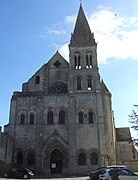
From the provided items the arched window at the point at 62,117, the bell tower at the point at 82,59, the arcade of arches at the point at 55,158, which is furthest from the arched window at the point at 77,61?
the arcade of arches at the point at 55,158

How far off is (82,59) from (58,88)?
6087 millimetres

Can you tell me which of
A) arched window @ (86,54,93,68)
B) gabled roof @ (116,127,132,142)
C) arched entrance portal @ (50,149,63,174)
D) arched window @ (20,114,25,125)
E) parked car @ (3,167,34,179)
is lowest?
parked car @ (3,167,34,179)

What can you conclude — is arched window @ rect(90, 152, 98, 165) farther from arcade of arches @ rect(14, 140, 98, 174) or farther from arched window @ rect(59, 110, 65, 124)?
arched window @ rect(59, 110, 65, 124)

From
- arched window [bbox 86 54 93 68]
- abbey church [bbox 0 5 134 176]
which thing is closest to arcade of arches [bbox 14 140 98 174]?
abbey church [bbox 0 5 134 176]

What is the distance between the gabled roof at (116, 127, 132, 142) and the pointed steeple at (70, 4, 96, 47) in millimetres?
16100

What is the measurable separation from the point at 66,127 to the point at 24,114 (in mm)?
6706

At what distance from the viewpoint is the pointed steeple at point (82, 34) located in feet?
142

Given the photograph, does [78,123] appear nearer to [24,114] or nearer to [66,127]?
[66,127]

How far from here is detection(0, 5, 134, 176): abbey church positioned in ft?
118

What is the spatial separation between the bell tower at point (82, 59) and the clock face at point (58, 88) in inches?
81.3

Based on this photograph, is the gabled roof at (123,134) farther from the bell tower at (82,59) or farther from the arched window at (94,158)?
the bell tower at (82,59)

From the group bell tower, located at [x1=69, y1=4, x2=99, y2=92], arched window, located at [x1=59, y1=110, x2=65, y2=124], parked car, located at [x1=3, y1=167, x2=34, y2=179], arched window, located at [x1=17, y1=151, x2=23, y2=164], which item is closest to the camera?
parked car, located at [x1=3, y1=167, x2=34, y2=179]

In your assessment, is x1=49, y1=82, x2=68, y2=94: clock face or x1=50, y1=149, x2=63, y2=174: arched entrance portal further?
x1=49, y1=82, x2=68, y2=94: clock face

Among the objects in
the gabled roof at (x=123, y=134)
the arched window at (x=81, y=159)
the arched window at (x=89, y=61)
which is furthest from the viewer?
the gabled roof at (x=123, y=134)
